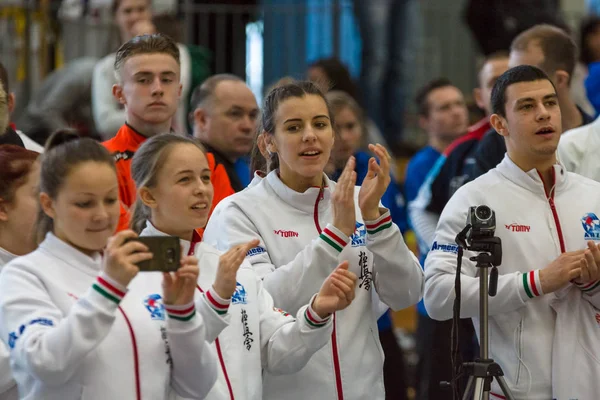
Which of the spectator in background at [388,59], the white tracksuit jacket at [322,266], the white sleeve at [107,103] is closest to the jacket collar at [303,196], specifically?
the white tracksuit jacket at [322,266]

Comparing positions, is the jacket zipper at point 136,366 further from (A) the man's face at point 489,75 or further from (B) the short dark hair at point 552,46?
(A) the man's face at point 489,75

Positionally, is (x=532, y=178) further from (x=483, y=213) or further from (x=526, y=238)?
(x=483, y=213)

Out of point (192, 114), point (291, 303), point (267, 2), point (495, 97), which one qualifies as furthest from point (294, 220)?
point (267, 2)

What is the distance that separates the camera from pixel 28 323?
3.33 m

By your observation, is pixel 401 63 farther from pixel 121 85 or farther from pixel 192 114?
pixel 121 85

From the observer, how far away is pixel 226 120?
580 centimetres

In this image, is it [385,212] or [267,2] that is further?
[267,2]

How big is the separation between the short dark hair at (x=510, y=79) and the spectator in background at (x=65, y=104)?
3566mm

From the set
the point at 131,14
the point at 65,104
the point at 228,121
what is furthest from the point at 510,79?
the point at 65,104

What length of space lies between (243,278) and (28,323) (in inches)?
35.9

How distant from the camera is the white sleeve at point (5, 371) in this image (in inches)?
139

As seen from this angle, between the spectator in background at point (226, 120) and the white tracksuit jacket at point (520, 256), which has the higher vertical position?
the spectator in background at point (226, 120)

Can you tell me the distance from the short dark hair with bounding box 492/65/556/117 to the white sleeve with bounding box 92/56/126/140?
8.33 feet

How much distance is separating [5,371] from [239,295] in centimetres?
84
